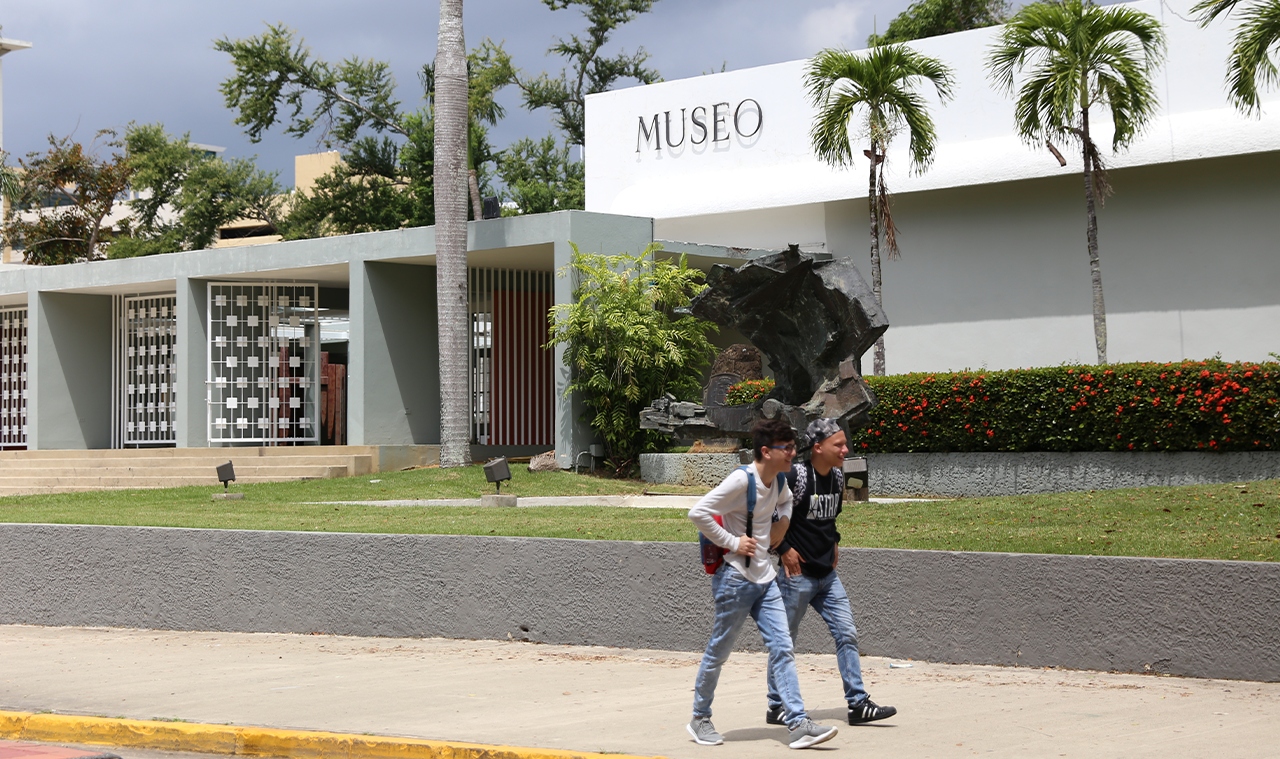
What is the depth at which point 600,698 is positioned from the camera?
7.23m

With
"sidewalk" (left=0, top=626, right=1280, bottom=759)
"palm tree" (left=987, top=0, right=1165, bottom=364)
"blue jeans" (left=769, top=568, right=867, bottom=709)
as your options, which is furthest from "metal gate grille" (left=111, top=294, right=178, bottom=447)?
"blue jeans" (left=769, top=568, right=867, bottom=709)

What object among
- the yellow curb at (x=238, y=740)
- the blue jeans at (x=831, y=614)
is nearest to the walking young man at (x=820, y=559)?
the blue jeans at (x=831, y=614)

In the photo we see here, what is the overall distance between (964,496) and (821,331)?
13.2 ft

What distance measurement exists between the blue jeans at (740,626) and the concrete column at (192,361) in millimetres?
18189

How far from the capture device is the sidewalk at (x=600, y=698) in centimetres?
597

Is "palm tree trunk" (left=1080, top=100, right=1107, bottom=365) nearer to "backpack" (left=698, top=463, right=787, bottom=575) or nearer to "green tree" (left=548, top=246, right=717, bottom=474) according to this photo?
"green tree" (left=548, top=246, right=717, bottom=474)

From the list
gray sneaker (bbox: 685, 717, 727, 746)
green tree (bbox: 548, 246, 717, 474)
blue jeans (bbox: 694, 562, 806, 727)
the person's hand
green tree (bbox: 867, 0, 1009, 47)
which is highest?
green tree (bbox: 867, 0, 1009, 47)

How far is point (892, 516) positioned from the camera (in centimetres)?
1127

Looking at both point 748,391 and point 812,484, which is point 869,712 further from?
point 748,391

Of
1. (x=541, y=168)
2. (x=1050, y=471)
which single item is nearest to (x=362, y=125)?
(x=541, y=168)

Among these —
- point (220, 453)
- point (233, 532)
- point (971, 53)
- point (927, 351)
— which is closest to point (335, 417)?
point (220, 453)

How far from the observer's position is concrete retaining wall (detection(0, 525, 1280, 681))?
24.4ft

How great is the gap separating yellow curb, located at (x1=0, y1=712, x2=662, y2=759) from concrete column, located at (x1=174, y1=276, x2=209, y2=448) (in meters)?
15.7

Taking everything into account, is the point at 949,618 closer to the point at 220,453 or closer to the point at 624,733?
the point at 624,733
